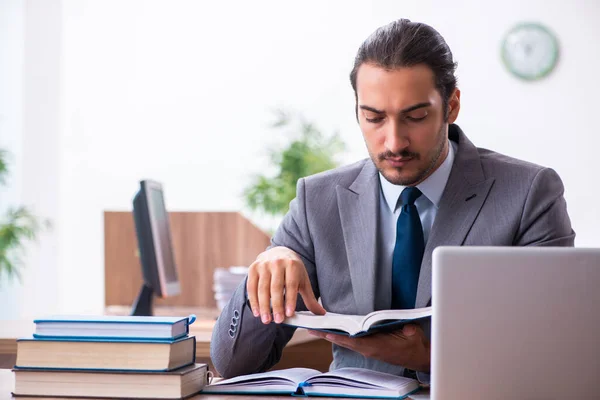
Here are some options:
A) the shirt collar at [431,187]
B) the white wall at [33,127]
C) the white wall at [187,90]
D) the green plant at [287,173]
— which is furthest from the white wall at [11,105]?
the shirt collar at [431,187]

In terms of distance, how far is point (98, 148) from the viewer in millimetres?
5945

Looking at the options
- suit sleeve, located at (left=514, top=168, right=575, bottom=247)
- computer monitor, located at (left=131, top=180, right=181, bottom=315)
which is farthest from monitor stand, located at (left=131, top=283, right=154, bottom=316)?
suit sleeve, located at (left=514, top=168, right=575, bottom=247)

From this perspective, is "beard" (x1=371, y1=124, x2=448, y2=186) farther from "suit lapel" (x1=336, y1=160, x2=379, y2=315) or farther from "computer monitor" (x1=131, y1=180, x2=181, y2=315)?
"computer monitor" (x1=131, y1=180, x2=181, y2=315)

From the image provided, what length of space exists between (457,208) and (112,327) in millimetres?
846

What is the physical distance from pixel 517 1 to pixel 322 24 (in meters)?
1.39

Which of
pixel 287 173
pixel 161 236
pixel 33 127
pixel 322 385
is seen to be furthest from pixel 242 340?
pixel 33 127

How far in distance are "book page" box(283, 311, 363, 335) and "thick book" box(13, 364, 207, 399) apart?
0.22 meters

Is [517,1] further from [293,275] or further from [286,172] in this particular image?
[293,275]

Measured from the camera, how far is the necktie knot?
6.23ft

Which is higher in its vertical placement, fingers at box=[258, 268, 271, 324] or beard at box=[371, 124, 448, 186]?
beard at box=[371, 124, 448, 186]

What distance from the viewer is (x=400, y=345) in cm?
159

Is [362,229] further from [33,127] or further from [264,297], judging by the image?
[33,127]

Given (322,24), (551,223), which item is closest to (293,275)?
(551,223)

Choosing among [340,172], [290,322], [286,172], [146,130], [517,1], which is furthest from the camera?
[146,130]
